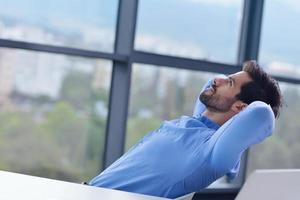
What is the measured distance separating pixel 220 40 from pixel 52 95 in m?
1.24

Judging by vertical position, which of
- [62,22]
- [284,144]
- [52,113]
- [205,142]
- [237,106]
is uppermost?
[62,22]

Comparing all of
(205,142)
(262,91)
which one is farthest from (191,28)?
(205,142)

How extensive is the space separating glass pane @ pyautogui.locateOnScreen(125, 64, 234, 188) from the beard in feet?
3.76

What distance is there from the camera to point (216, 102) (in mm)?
1952

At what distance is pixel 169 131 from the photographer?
6.16 ft

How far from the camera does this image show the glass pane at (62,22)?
8.91ft

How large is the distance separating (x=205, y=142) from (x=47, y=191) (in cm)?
61

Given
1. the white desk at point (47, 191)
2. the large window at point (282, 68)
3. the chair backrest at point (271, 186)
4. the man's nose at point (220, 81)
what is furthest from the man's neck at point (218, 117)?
the large window at point (282, 68)

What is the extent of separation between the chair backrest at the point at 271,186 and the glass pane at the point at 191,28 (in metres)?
Result: 1.99

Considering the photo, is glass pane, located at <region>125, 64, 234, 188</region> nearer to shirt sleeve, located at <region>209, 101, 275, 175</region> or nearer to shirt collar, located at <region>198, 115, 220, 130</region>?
shirt collar, located at <region>198, 115, 220, 130</region>

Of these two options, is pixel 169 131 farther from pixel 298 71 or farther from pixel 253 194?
pixel 298 71

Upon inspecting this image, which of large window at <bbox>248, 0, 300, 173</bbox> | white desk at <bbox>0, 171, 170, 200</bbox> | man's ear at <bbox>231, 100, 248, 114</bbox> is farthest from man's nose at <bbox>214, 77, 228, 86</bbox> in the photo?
large window at <bbox>248, 0, 300, 173</bbox>

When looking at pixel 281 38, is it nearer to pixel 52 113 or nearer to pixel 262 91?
pixel 52 113

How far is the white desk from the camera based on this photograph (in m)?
1.25
